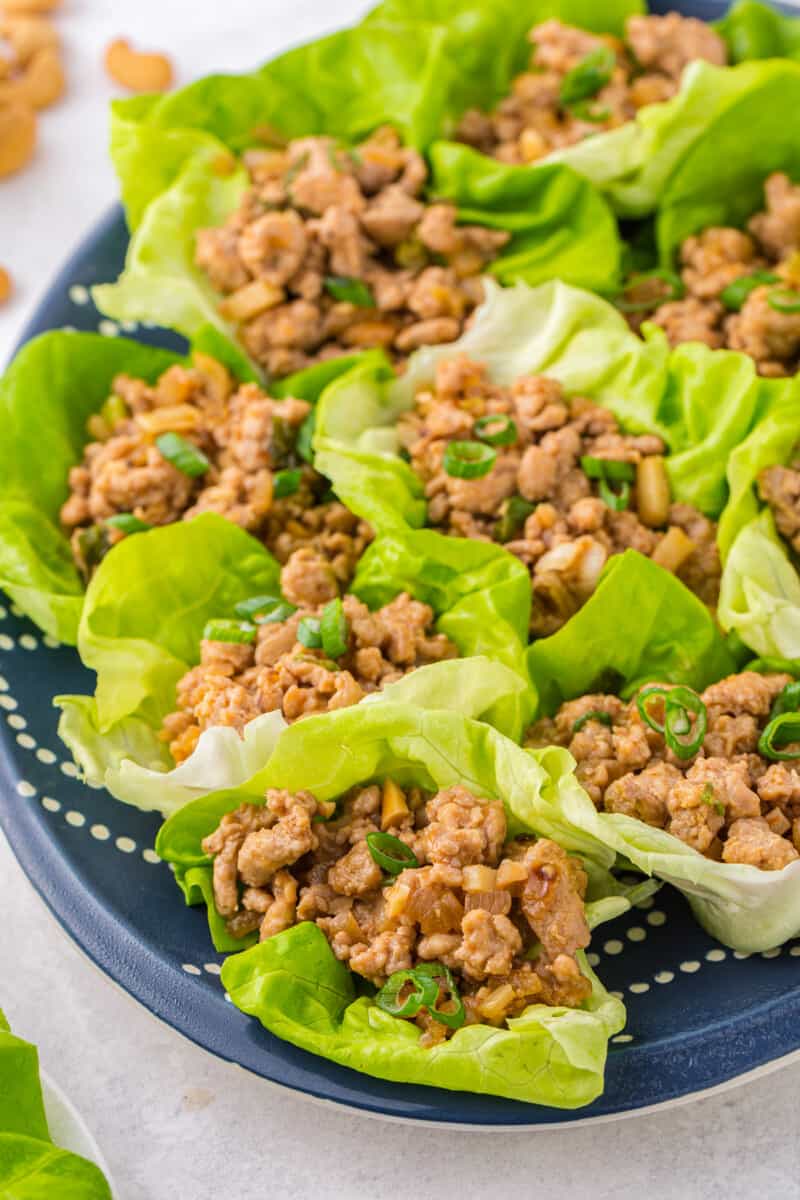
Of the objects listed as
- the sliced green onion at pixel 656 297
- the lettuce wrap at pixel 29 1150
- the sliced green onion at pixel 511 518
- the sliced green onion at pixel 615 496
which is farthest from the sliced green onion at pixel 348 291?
the lettuce wrap at pixel 29 1150

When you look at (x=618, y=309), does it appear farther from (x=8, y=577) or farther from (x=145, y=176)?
(x=8, y=577)

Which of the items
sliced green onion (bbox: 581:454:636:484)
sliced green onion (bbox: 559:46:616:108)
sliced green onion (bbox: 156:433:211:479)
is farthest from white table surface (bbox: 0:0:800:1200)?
sliced green onion (bbox: 559:46:616:108)

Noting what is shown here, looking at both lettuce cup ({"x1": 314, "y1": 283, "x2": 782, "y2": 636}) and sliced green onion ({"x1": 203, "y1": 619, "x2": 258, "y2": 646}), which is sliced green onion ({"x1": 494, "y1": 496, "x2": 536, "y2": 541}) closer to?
lettuce cup ({"x1": 314, "y1": 283, "x2": 782, "y2": 636})

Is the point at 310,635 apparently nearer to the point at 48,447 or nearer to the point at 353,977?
the point at 353,977

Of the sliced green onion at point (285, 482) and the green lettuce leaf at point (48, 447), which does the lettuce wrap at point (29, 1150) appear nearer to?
the green lettuce leaf at point (48, 447)

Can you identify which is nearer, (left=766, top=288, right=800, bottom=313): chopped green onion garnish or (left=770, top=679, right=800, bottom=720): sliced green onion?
(left=770, top=679, right=800, bottom=720): sliced green onion
